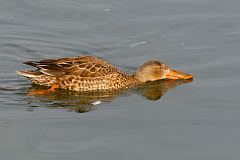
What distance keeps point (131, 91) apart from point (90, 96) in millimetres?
776

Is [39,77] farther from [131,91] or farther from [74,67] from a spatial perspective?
[131,91]

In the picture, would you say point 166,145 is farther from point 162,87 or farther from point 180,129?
point 162,87

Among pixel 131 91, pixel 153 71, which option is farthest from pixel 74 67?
pixel 153 71

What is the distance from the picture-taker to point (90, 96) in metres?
11.7

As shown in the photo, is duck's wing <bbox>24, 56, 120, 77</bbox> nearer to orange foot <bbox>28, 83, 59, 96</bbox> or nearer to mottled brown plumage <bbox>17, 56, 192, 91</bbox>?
mottled brown plumage <bbox>17, 56, 192, 91</bbox>

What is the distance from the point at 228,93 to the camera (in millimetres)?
11414

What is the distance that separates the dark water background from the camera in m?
9.25

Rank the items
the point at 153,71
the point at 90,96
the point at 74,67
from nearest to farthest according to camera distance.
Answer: the point at 90,96 < the point at 74,67 < the point at 153,71

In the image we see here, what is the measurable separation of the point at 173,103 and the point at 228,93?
3.20 feet

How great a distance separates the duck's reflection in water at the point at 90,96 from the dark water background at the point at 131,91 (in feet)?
0.26

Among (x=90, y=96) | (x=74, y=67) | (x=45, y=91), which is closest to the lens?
(x=90, y=96)

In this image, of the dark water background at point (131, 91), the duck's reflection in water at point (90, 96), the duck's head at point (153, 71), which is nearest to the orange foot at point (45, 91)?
the duck's reflection in water at point (90, 96)

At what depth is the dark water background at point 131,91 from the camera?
9250mm

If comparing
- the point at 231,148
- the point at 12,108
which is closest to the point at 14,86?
the point at 12,108
